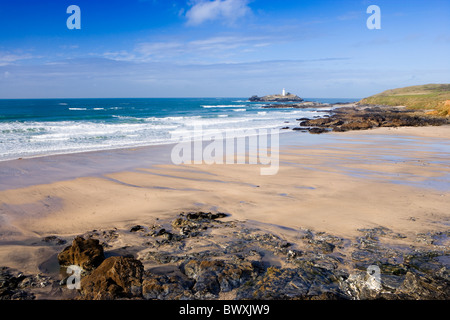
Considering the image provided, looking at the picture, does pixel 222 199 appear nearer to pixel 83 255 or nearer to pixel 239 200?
pixel 239 200

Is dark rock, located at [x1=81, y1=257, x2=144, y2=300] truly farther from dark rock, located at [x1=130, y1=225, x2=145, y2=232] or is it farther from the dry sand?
dark rock, located at [x1=130, y1=225, x2=145, y2=232]

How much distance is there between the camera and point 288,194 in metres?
8.79

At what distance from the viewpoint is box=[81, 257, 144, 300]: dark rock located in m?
3.92

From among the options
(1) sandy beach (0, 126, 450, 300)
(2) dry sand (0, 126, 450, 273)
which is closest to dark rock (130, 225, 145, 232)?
(1) sandy beach (0, 126, 450, 300)

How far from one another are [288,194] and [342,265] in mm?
4036

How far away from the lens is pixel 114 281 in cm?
411

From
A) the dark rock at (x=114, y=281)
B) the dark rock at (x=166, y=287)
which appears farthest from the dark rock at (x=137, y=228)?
the dark rock at (x=166, y=287)

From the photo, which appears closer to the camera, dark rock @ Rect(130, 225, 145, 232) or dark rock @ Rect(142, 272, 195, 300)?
dark rock @ Rect(142, 272, 195, 300)

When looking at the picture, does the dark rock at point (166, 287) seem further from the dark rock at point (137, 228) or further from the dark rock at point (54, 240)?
the dark rock at point (54, 240)

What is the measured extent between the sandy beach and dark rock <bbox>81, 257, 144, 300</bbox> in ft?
1.70

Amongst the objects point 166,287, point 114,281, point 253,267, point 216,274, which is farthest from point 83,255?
point 253,267

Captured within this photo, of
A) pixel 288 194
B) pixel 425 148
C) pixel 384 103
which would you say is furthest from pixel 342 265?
pixel 384 103

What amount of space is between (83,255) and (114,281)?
872 millimetres
